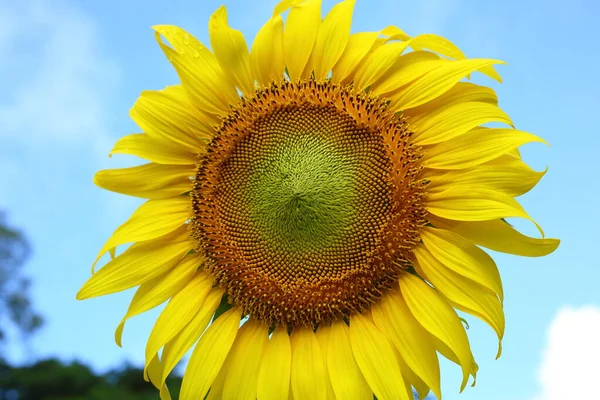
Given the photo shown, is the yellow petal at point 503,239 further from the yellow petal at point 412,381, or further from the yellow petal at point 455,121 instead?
the yellow petal at point 412,381

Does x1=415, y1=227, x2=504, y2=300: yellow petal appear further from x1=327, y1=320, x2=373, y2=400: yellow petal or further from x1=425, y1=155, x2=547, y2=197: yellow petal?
x1=327, y1=320, x2=373, y2=400: yellow petal

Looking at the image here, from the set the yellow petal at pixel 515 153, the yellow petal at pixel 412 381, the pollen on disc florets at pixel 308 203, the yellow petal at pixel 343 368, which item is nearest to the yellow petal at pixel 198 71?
the pollen on disc florets at pixel 308 203

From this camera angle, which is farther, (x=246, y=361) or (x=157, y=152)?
(x=157, y=152)

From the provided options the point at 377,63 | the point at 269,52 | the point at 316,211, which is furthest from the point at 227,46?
the point at 316,211

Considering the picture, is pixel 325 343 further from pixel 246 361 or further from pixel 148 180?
pixel 148 180

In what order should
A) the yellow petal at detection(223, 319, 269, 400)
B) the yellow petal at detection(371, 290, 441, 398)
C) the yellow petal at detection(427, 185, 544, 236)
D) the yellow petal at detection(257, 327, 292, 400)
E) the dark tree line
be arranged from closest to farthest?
the yellow petal at detection(427, 185, 544, 236)
the yellow petal at detection(371, 290, 441, 398)
the yellow petal at detection(257, 327, 292, 400)
the yellow petal at detection(223, 319, 269, 400)
the dark tree line

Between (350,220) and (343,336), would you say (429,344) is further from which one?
(350,220)

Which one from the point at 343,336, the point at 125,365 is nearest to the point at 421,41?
the point at 343,336

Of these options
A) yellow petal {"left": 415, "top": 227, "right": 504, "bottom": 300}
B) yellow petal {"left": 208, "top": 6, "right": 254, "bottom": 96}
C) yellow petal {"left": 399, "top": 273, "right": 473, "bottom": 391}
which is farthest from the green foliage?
yellow petal {"left": 415, "top": 227, "right": 504, "bottom": 300}
